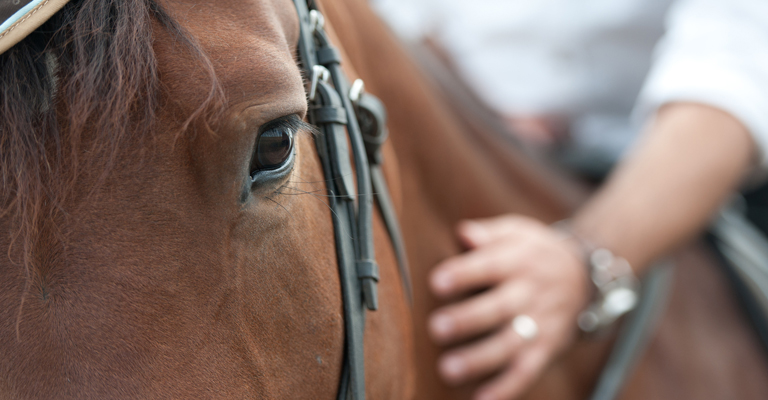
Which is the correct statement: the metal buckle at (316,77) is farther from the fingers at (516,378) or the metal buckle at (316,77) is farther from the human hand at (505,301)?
the fingers at (516,378)

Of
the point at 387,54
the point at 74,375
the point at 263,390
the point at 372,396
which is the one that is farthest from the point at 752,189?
the point at 74,375

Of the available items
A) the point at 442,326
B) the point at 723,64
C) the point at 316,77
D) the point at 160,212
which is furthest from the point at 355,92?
the point at 723,64

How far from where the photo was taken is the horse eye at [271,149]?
352 mm

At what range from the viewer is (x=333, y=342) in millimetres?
418

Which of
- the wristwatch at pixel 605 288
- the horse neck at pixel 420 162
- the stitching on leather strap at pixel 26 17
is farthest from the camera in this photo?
the wristwatch at pixel 605 288

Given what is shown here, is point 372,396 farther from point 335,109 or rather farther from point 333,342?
point 335,109

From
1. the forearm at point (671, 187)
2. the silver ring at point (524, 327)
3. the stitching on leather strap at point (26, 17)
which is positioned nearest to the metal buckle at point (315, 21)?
the stitching on leather strap at point (26, 17)

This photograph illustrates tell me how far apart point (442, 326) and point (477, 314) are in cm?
5

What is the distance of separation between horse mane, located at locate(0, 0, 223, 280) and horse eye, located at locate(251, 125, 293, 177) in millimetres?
45

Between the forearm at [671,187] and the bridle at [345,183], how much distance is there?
522 millimetres

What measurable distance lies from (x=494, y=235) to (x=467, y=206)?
0.19 feet

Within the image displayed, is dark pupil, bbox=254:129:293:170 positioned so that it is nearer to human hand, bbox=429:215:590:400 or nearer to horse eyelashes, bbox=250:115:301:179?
horse eyelashes, bbox=250:115:301:179

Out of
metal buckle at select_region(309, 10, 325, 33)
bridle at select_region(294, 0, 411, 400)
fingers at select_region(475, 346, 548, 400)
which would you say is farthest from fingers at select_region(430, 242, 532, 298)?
metal buckle at select_region(309, 10, 325, 33)

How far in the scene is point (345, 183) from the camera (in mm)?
435
